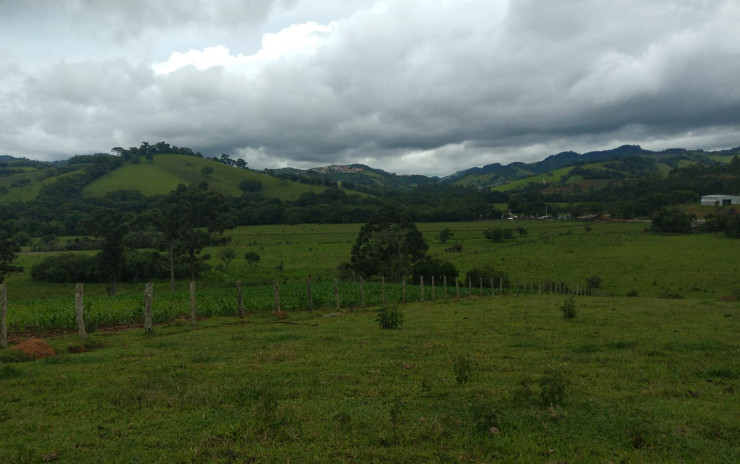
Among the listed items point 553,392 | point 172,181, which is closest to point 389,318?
point 553,392

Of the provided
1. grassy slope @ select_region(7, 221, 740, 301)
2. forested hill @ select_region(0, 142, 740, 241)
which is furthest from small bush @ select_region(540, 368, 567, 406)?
forested hill @ select_region(0, 142, 740, 241)

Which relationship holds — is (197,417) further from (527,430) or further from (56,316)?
(56,316)

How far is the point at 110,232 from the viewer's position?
45.7m

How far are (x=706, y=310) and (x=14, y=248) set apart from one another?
5278 centimetres

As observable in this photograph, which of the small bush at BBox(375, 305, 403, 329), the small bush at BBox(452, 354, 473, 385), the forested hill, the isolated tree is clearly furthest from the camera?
the forested hill

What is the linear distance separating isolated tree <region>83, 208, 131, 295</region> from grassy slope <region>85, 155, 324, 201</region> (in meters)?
115

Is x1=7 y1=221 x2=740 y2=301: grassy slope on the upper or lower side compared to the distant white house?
lower

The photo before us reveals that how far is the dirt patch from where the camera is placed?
13.0 m

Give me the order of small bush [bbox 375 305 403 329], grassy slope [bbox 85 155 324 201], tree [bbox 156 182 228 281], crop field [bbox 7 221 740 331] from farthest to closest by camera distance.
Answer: grassy slope [bbox 85 155 324 201] < tree [bbox 156 182 228 281] < crop field [bbox 7 221 740 331] < small bush [bbox 375 305 403 329]

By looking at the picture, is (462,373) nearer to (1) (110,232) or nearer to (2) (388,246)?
(2) (388,246)

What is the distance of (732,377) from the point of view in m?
9.84

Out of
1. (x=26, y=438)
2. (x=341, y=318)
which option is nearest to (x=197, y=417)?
(x=26, y=438)

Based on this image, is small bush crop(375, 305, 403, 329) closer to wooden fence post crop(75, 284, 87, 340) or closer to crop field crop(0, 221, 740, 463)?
crop field crop(0, 221, 740, 463)

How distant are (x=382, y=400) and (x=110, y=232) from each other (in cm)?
4665
